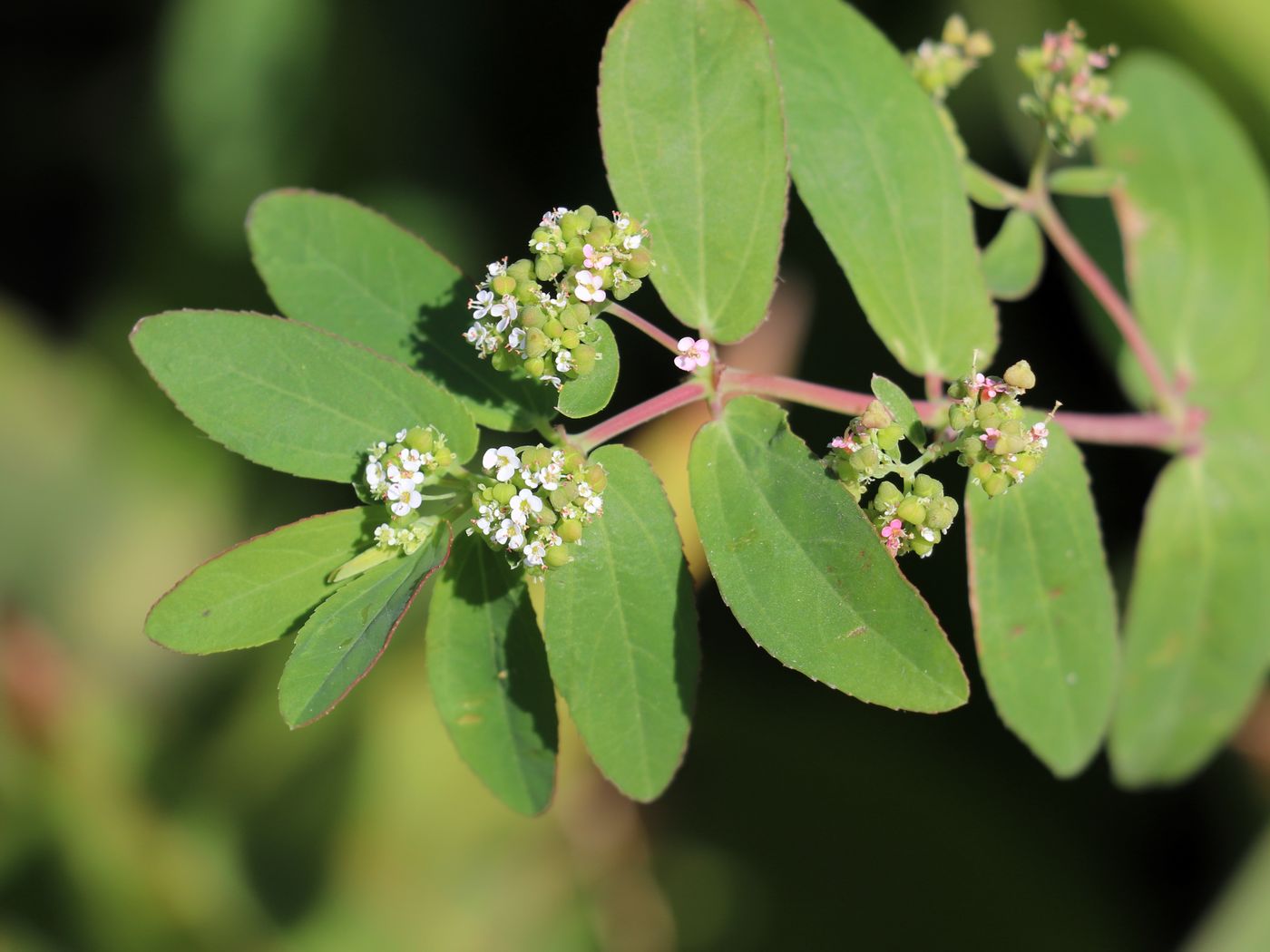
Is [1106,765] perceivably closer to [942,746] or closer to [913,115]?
[942,746]

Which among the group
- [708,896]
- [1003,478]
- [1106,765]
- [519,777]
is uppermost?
[1003,478]

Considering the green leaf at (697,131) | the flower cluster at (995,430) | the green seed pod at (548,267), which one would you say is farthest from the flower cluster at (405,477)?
the flower cluster at (995,430)

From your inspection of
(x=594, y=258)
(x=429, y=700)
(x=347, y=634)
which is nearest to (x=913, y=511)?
(x=594, y=258)

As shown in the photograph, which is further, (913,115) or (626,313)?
(913,115)

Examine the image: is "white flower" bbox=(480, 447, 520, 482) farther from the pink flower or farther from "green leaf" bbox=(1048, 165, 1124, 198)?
"green leaf" bbox=(1048, 165, 1124, 198)

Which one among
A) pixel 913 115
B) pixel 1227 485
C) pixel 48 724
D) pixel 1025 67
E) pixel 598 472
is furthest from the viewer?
pixel 48 724

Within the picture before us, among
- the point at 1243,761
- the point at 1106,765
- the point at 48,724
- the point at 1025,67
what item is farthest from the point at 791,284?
the point at 48,724

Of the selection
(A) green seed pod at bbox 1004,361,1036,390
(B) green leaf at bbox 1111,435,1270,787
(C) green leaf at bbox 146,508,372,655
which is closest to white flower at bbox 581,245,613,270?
(C) green leaf at bbox 146,508,372,655
